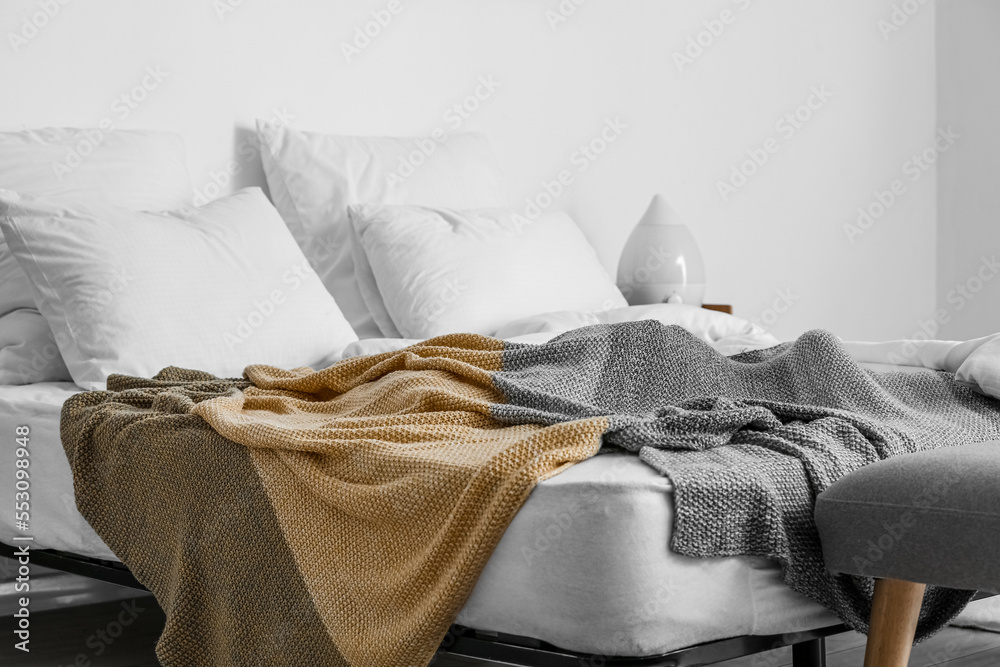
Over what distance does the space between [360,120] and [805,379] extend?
1.89 meters

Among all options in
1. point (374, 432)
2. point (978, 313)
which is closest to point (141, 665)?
point (374, 432)

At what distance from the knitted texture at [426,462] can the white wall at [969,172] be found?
312 centimetres

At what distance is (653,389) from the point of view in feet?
5.03

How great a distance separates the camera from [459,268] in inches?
104

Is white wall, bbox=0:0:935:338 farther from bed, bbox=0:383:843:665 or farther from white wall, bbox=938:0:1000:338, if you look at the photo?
bed, bbox=0:383:843:665

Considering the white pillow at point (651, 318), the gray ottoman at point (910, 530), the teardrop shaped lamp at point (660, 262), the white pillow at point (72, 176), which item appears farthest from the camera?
the teardrop shaped lamp at point (660, 262)

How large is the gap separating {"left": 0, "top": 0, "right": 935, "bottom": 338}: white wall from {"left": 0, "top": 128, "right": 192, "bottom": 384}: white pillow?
0.57ft

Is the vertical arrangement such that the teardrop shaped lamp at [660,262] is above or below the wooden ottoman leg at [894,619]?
below

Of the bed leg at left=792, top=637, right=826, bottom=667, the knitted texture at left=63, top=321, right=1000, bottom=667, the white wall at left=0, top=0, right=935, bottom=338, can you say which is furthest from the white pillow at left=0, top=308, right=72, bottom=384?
the bed leg at left=792, top=637, right=826, bottom=667

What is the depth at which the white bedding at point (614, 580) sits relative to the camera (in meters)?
1.07

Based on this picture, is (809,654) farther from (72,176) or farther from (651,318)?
(72,176)

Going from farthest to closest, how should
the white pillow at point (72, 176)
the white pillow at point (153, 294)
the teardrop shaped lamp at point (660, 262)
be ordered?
1. the teardrop shaped lamp at point (660, 262)
2. the white pillow at point (72, 176)
3. the white pillow at point (153, 294)

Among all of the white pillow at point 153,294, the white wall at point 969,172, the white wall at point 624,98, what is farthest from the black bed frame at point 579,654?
the white wall at point 969,172

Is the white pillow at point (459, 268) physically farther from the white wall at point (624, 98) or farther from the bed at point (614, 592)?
the bed at point (614, 592)
